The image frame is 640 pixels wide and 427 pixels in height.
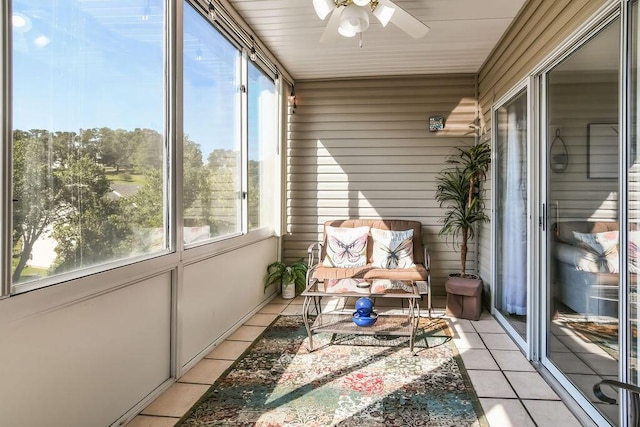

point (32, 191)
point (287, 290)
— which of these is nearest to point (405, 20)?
point (32, 191)

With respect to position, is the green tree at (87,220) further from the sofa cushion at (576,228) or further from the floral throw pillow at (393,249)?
the floral throw pillow at (393,249)

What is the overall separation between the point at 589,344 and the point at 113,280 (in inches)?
100

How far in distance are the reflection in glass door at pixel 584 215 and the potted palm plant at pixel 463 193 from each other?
1.71 metres

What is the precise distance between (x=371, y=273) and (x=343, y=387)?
1818mm

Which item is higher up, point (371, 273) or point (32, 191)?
point (32, 191)

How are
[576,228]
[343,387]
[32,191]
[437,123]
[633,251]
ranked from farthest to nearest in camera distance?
[437,123] → [343,387] → [576,228] → [633,251] → [32,191]

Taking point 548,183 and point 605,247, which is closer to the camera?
point 605,247

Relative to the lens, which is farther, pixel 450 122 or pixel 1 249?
pixel 450 122

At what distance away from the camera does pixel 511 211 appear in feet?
12.3

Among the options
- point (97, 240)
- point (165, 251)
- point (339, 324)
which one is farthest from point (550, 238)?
point (97, 240)

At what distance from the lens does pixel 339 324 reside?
3.48 metres

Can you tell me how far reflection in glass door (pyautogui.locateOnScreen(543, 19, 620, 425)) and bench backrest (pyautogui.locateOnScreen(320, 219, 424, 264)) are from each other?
6.89ft

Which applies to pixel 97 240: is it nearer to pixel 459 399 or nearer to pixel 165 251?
pixel 165 251

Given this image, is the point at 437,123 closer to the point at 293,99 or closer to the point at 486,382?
the point at 293,99
